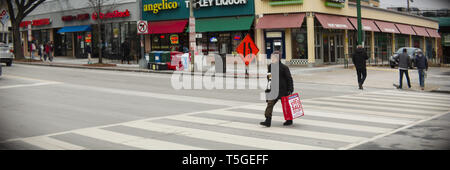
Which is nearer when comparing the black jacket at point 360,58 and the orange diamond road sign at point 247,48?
the black jacket at point 360,58

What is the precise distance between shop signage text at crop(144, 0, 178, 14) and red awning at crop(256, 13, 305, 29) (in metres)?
8.36

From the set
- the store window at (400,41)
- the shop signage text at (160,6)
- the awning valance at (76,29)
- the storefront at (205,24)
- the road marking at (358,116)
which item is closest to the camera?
the road marking at (358,116)

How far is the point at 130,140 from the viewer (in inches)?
330

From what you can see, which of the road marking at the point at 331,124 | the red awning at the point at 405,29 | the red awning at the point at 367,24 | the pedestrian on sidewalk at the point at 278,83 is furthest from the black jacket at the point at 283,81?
the red awning at the point at 405,29

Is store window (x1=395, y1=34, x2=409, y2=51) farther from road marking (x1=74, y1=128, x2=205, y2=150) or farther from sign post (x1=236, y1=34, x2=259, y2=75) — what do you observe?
road marking (x1=74, y1=128, x2=205, y2=150)

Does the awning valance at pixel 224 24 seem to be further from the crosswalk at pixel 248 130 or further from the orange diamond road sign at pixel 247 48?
the crosswalk at pixel 248 130

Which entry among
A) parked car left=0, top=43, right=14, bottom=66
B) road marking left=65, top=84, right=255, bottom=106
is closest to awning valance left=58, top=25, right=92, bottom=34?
parked car left=0, top=43, right=14, bottom=66

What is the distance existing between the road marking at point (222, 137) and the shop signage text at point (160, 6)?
27.8 metres

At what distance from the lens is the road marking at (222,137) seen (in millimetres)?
7695

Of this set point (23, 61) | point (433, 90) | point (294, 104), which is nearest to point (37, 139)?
point (294, 104)

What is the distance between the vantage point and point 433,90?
1877 cm

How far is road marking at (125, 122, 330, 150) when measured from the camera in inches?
303
